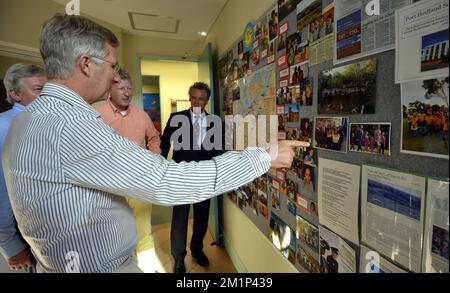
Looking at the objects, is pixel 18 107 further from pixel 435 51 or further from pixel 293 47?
pixel 435 51

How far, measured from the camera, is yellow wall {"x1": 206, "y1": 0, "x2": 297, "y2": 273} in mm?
1440

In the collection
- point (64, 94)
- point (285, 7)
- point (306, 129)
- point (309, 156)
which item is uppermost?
point (285, 7)

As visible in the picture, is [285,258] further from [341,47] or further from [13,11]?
[13,11]

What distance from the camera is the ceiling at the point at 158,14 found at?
220 centimetres

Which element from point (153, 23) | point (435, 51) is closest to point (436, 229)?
point (435, 51)

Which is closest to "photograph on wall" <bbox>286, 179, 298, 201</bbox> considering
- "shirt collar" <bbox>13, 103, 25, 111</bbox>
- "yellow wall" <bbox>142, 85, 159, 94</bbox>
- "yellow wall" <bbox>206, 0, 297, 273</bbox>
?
"yellow wall" <bbox>206, 0, 297, 273</bbox>

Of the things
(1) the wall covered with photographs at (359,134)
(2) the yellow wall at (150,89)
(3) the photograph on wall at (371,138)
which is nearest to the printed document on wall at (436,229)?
(1) the wall covered with photographs at (359,134)

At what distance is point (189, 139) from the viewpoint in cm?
207

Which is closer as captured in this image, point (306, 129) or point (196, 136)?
point (306, 129)

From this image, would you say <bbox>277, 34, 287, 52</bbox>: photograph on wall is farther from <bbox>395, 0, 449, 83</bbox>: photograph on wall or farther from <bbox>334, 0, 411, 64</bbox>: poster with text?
<bbox>395, 0, 449, 83</bbox>: photograph on wall

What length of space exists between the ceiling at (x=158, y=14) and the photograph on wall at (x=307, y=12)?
4.30 feet

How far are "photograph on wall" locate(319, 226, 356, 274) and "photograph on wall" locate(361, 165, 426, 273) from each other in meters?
0.10

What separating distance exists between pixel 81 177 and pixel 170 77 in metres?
3.41
